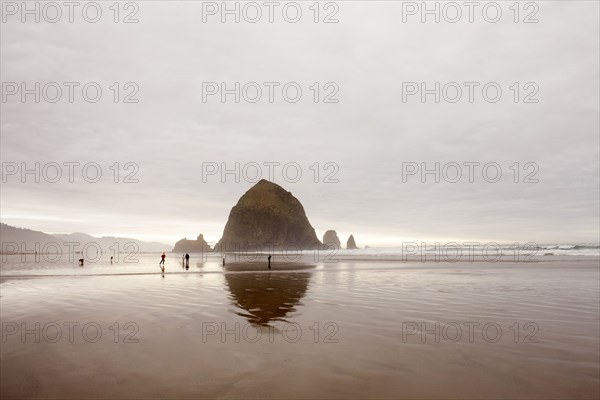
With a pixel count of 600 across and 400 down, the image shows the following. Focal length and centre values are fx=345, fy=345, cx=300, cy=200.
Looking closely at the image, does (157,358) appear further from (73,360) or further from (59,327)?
(59,327)

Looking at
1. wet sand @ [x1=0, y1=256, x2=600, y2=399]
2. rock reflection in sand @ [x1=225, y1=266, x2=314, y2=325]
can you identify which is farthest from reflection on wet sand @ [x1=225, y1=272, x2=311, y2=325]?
wet sand @ [x1=0, y1=256, x2=600, y2=399]

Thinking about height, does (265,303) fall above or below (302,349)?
below

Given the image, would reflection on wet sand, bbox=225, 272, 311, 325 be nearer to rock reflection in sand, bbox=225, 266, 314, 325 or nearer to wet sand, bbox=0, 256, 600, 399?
rock reflection in sand, bbox=225, 266, 314, 325

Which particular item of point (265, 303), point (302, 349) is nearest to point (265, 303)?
point (265, 303)

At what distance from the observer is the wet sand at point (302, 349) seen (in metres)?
6.29

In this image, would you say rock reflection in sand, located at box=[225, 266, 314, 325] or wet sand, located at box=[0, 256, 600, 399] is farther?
rock reflection in sand, located at box=[225, 266, 314, 325]

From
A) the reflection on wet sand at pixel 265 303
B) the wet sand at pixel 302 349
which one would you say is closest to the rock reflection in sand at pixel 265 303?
the reflection on wet sand at pixel 265 303

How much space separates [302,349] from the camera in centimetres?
874

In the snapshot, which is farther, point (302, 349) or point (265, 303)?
point (265, 303)

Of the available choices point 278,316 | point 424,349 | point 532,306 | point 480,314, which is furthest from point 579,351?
point 278,316

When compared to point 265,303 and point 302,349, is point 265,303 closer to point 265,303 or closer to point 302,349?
point 265,303

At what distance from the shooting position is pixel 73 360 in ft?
25.8

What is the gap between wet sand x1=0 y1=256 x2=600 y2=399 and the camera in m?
6.29

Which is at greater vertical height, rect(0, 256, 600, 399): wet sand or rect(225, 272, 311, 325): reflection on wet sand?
rect(0, 256, 600, 399): wet sand
